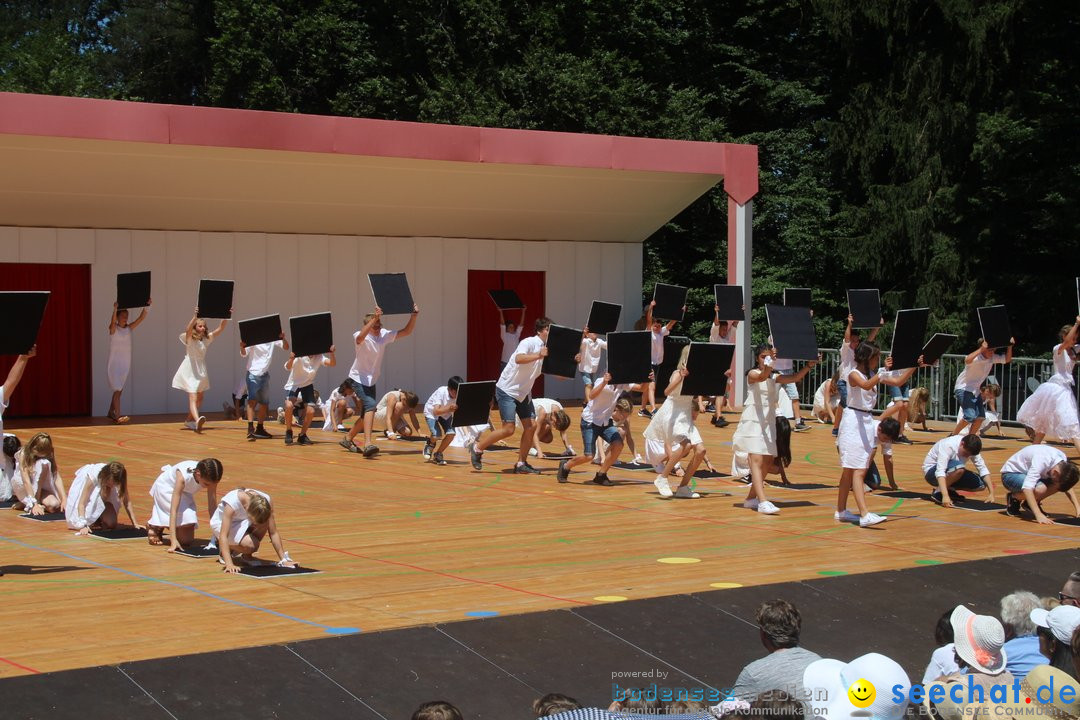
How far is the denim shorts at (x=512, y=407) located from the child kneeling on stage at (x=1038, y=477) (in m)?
4.86

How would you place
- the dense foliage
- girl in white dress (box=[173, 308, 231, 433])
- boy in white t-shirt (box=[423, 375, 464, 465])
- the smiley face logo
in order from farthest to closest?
the dense foliage < girl in white dress (box=[173, 308, 231, 433]) < boy in white t-shirt (box=[423, 375, 464, 465]) < the smiley face logo

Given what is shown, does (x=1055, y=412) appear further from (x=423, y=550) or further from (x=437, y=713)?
(x=437, y=713)

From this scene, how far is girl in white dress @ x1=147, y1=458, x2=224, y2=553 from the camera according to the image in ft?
31.9

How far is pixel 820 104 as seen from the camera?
3144cm

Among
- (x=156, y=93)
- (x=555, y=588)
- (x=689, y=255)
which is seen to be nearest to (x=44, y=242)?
(x=555, y=588)

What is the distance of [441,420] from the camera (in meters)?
15.3

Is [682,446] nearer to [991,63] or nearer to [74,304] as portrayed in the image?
[74,304]

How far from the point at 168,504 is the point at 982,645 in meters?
6.38

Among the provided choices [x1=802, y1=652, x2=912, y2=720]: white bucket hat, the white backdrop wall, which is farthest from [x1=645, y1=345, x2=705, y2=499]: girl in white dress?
the white backdrop wall

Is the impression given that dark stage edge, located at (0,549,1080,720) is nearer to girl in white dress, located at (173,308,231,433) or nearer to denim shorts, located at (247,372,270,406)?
denim shorts, located at (247,372,270,406)

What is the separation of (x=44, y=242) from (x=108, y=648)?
43.6 ft

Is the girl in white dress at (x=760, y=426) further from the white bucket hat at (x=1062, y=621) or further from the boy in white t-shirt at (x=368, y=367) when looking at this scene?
the white bucket hat at (x=1062, y=621)

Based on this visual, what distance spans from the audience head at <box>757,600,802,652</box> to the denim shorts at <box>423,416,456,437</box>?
934cm

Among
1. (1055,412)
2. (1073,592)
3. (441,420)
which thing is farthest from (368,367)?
(1073,592)
